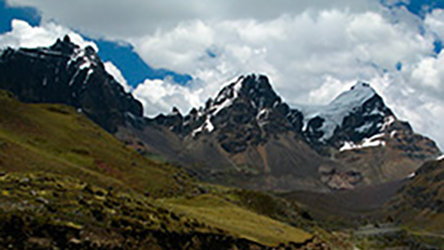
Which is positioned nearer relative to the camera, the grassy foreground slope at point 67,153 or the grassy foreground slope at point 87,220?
the grassy foreground slope at point 87,220

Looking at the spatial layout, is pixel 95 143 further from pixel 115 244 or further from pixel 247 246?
pixel 115 244

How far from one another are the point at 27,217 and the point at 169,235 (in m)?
10.8

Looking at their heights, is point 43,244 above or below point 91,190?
below

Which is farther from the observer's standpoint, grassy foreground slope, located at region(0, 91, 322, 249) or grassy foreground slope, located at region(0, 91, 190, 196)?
grassy foreground slope, located at region(0, 91, 190, 196)

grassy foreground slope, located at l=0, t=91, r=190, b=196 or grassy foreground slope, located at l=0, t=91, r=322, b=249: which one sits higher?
grassy foreground slope, located at l=0, t=91, r=190, b=196

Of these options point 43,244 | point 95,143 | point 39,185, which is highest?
point 95,143

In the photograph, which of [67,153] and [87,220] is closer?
[87,220]

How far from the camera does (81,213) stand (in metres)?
28.0

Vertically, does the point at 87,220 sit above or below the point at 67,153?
below

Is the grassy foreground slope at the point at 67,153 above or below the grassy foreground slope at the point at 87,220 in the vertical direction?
above

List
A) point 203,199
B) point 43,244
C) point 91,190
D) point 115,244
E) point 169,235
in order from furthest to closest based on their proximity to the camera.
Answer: point 203,199, point 91,190, point 169,235, point 115,244, point 43,244

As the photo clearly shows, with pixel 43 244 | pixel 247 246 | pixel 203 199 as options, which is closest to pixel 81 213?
pixel 43 244

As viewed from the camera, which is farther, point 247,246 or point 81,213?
point 247,246

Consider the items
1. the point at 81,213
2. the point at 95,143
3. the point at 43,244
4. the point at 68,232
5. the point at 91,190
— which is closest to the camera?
the point at 43,244
